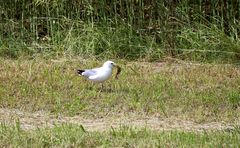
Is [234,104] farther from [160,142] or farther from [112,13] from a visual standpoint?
[112,13]

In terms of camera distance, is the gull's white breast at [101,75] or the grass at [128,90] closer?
the grass at [128,90]

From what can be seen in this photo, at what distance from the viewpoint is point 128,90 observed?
25.0 ft

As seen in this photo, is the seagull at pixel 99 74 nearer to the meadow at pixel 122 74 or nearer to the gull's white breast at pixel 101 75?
the gull's white breast at pixel 101 75

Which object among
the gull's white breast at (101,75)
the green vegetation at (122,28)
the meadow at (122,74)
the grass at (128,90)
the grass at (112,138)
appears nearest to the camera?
the grass at (112,138)

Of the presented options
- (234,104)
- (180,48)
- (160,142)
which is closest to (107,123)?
(160,142)

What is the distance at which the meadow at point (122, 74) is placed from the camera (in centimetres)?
584

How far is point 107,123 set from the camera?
21.0 feet

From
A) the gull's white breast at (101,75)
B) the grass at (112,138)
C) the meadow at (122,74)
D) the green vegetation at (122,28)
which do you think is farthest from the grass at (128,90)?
the grass at (112,138)

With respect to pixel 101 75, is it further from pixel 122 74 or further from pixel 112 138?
pixel 112 138

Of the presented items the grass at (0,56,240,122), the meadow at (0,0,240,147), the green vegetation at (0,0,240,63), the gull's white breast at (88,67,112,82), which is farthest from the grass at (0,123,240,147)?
the green vegetation at (0,0,240,63)

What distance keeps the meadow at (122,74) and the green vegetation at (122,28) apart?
0.02 m

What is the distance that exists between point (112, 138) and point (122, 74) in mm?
2997

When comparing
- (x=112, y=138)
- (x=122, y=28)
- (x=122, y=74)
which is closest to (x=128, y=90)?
(x=122, y=74)

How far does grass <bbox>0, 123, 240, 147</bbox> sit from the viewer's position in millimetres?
5426
